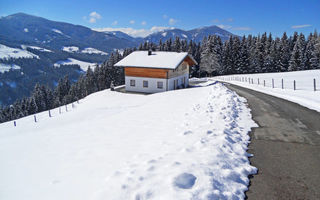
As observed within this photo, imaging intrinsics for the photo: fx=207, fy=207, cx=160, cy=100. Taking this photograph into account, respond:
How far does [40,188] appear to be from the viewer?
4691mm

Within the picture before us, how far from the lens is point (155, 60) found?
3653 centimetres

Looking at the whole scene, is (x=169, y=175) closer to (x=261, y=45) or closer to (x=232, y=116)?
(x=232, y=116)

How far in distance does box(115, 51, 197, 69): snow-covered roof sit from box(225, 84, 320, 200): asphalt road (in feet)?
80.2

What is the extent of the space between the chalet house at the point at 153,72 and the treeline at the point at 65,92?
42.3 meters

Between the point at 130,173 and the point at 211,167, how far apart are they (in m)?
1.95

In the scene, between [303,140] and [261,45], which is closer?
[303,140]

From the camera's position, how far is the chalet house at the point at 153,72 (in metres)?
34.1

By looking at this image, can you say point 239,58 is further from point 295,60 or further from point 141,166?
point 141,166

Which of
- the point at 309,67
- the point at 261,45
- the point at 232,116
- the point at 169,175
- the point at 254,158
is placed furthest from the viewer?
the point at 261,45

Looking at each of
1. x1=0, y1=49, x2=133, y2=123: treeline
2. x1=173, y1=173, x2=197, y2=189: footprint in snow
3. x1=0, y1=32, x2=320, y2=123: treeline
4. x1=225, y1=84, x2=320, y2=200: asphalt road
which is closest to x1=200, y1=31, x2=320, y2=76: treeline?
x1=0, y1=32, x2=320, y2=123: treeline

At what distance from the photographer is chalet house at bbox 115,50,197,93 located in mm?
34062

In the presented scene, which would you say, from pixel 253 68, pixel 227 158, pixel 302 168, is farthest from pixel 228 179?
pixel 253 68

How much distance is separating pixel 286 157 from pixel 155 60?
31915 millimetres

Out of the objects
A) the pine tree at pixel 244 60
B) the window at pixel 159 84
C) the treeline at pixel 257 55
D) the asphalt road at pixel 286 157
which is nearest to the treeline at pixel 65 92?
the treeline at pixel 257 55
